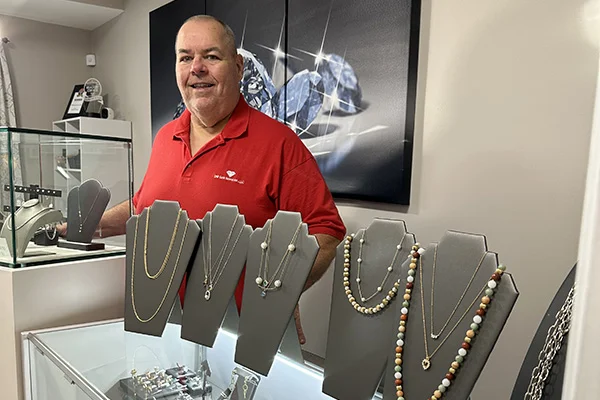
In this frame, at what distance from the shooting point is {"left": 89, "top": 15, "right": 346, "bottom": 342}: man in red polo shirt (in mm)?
1095

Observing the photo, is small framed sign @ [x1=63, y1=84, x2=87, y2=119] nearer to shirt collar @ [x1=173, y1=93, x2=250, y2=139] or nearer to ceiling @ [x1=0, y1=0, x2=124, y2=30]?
ceiling @ [x1=0, y1=0, x2=124, y2=30]

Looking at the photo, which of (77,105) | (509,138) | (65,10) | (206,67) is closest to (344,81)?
(509,138)

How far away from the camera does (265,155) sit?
45.4 inches

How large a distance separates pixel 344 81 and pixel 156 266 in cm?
109

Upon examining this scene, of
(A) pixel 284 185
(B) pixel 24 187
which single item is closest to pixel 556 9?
(A) pixel 284 185

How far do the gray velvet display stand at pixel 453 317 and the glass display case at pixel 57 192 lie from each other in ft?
2.92

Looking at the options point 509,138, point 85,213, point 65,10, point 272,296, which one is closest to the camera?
point 272,296

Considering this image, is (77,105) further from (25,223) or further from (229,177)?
(229,177)

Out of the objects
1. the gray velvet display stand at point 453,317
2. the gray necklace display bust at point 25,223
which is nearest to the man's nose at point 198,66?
the gray necklace display bust at point 25,223

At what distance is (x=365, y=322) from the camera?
664 mm

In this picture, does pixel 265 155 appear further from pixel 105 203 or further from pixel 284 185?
pixel 105 203

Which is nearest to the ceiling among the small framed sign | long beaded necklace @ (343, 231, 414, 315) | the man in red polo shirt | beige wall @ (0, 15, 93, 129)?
beige wall @ (0, 15, 93, 129)

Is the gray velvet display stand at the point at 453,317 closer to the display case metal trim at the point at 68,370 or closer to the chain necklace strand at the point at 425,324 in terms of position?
the chain necklace strand at the point at 425,324

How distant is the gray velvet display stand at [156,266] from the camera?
918 millimetres
